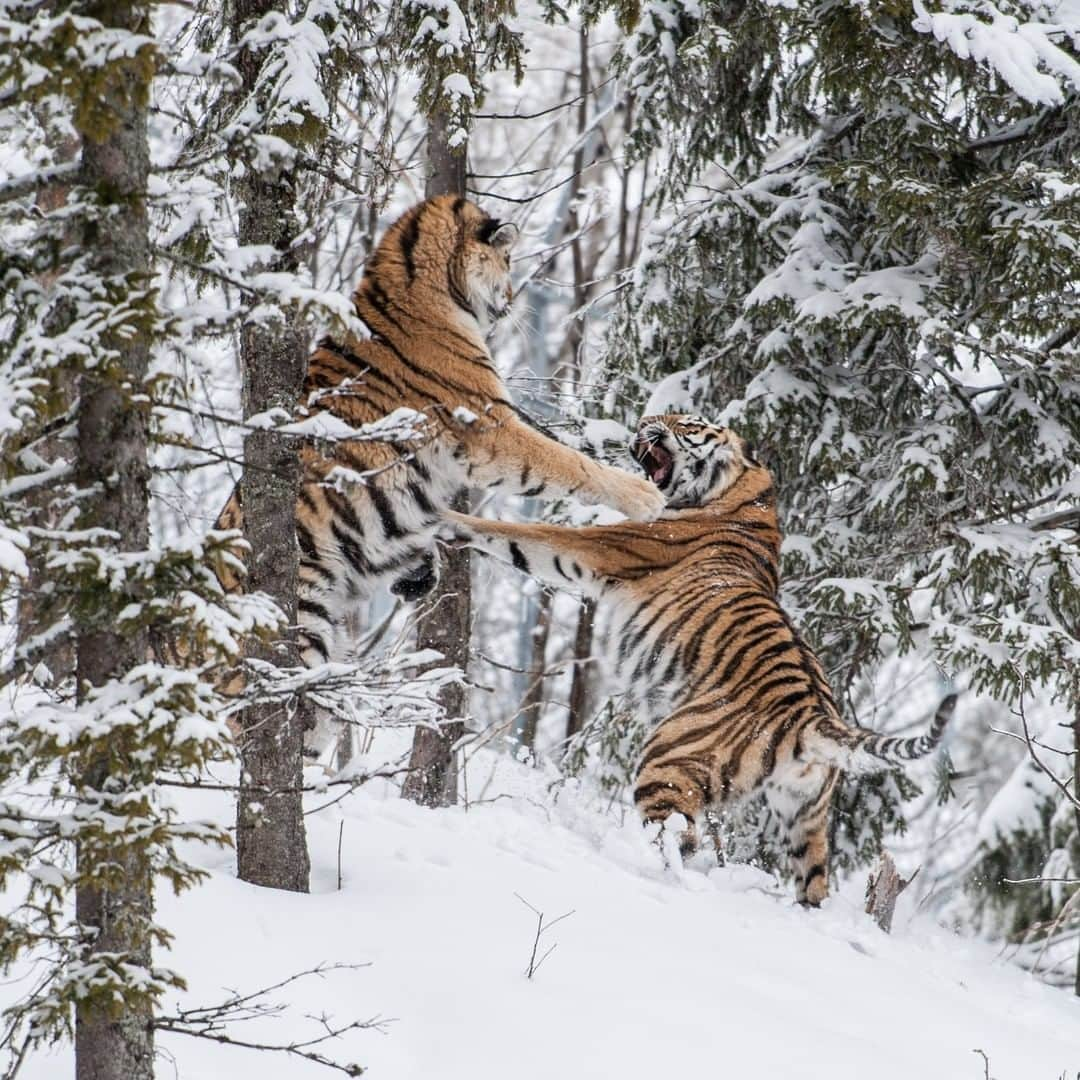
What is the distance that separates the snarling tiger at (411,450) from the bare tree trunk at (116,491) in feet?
7.76

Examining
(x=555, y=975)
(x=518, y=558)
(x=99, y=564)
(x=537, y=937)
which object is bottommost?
(x=555, y=975)

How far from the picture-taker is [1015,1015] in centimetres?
489

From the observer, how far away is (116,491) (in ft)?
8.50

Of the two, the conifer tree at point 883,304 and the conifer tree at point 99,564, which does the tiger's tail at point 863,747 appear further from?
the conifer tree at point 99,564

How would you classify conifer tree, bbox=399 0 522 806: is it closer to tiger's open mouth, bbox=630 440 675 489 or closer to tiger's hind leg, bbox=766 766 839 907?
tiger's open mouth, bbox=630 440 675 489

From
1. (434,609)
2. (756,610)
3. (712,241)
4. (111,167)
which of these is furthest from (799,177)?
(111,167)

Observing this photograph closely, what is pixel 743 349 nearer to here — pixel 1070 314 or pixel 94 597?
pixel 1070 314

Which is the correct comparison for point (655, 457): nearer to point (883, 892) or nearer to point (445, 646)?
point (445, 646)

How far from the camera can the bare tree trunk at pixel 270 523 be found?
378 cm

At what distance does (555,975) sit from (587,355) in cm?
598

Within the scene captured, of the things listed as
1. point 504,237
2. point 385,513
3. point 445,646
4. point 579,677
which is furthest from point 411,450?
point 579,677

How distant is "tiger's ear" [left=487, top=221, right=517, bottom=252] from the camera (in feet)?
19.4

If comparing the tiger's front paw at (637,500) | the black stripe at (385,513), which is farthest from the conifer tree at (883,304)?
the black stripe at (385,513)

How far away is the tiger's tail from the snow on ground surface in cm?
63
